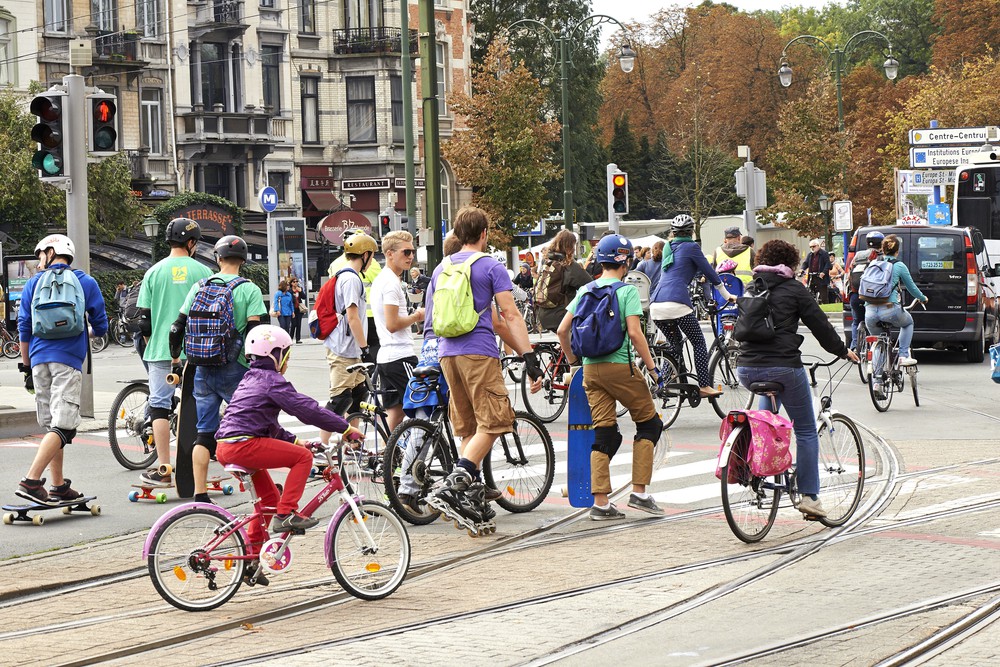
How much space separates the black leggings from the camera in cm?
1488

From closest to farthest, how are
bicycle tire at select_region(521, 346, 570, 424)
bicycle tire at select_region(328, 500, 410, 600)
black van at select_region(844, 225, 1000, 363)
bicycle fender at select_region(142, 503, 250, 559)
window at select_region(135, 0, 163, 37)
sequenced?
bicycle fender at select_region(142, 503, 250, 559) < bicycle tire at select_region(328, 500, 410, 600) < bicycle tire at select_region(521, 346, 570, 424) < black van at select_region(844, 225, 1000, 363) < window at select_region(135, 0, 163, 37)

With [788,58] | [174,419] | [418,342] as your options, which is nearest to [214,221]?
[418,342]

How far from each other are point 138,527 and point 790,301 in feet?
14.4

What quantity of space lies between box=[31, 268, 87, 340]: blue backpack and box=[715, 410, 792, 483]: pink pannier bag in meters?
4.43

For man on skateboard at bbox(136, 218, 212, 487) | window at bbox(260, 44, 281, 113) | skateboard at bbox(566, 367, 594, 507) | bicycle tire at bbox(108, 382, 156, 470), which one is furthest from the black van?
window at bbox(260, 44, 281, 113)

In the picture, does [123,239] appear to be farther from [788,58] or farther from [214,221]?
[788,58]

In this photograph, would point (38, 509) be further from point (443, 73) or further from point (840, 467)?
point (443, 73)

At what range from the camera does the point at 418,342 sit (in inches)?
1244

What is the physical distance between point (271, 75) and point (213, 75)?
3051 millimetres

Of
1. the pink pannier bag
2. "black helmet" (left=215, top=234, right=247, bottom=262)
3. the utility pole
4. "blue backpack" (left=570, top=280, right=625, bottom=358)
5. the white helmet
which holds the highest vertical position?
the utility pole

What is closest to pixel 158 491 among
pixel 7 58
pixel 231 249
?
pixel 231 249

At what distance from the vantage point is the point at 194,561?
7473 mm

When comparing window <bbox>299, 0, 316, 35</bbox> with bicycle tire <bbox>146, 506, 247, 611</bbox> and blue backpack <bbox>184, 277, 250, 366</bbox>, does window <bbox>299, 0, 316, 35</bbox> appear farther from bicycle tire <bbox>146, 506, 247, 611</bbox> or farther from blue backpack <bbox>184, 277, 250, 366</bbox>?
bicycle tire <bbox>146, 506, 247, 611</bbox>

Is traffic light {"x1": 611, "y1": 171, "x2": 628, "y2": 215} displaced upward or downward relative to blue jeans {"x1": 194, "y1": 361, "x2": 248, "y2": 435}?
upward
